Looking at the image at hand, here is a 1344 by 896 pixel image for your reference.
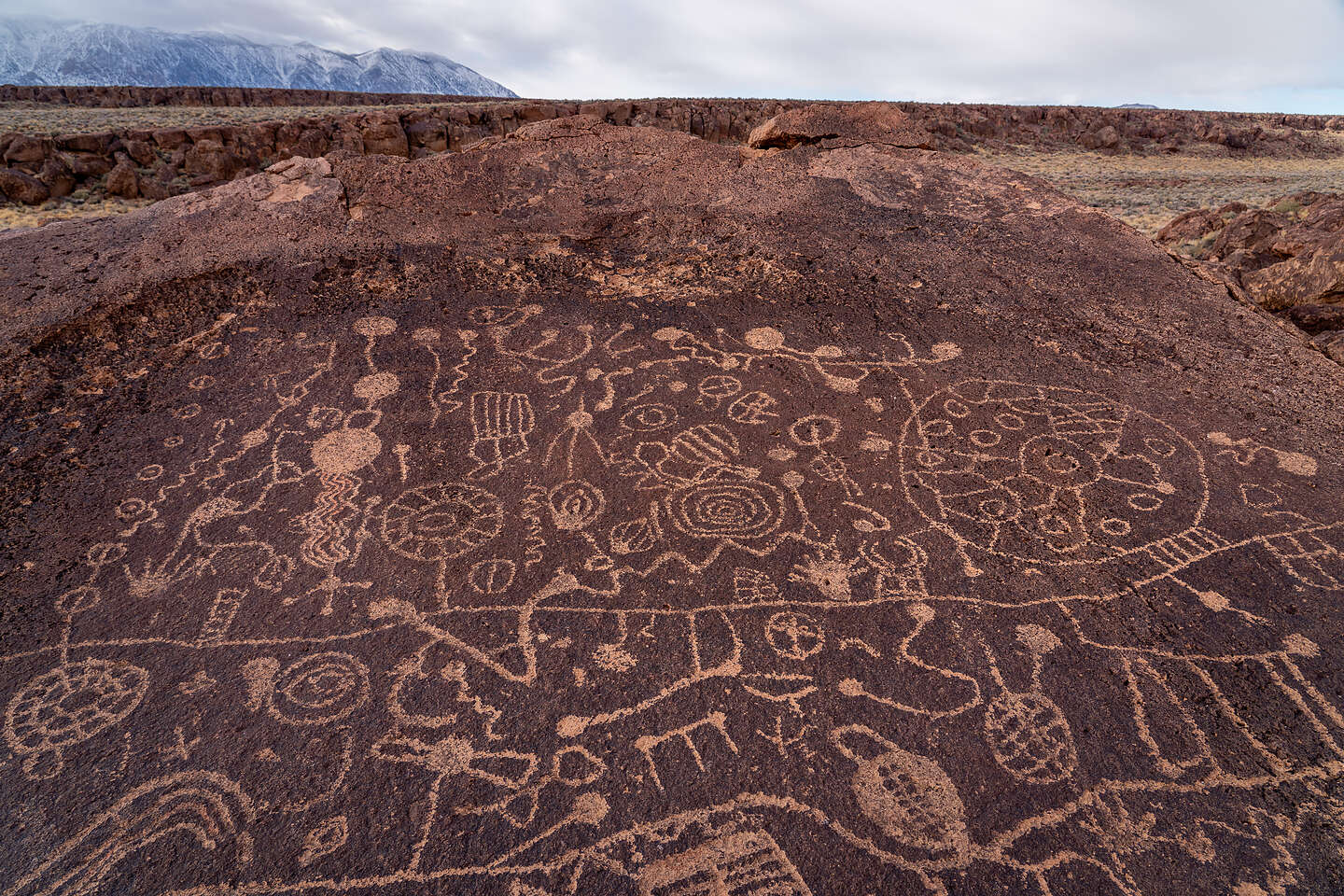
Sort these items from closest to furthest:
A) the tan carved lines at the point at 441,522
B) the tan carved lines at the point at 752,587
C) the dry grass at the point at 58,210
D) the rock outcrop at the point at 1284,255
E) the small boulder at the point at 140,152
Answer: the tan carved lines at the point at 752,587 → the tan carved lines at the point at 441,522 → the rock outcrop at the point at 1284,255 → the dry grass at the point at 58,210 → the small boulder at the point at 140,152

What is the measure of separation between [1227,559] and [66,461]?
15.2ft

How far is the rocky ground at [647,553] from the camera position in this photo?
185 cm

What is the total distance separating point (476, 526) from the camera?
9.12 ft

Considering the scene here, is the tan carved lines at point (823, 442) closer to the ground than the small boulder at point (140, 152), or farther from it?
farther from it

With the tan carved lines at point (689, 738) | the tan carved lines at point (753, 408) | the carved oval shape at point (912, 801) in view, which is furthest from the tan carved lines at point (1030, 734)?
the tan carved lines at point (753, 408)

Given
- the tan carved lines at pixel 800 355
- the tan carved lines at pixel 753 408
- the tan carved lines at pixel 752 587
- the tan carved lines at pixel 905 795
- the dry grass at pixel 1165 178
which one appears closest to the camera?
the tan carved lines at pixel 905 795

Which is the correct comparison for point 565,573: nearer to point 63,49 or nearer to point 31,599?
point 31,599

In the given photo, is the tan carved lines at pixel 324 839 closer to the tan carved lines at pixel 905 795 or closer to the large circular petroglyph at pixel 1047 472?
the tan carved lines at pixel 905 795

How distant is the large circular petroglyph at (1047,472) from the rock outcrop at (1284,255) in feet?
6.29

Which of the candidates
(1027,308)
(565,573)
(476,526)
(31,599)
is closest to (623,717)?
(565,573)

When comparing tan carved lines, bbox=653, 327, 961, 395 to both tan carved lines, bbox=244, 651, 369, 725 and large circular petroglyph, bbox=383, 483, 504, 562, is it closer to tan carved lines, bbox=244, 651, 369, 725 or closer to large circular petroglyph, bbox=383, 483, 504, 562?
large circular petroglyph, bbox=383, 483, 504, 562

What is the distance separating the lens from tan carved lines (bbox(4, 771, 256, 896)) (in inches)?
A: 67.3

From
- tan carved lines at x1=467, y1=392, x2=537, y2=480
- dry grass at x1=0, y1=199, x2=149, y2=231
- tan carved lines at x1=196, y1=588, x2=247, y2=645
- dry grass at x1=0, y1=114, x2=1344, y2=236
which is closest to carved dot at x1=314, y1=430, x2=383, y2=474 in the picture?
tan carved lines at x1=467, y1=392, x2=537, y2=480

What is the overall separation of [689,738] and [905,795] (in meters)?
0.61
